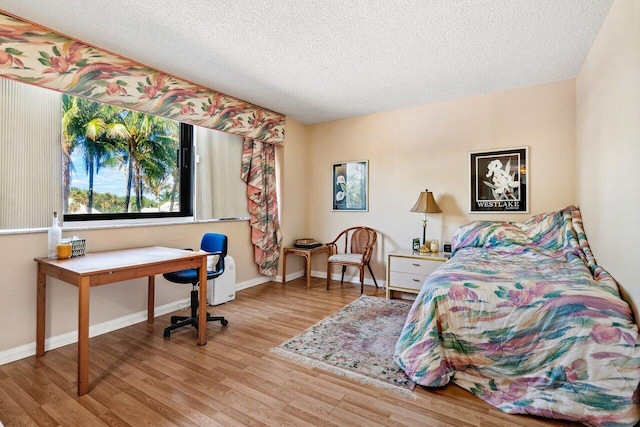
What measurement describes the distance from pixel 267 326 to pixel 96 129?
7.97 feet

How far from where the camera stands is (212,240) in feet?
9.99

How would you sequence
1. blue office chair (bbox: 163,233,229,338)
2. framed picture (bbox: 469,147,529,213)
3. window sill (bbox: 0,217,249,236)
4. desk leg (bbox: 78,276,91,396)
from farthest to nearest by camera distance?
framed picture (bbox: 469,147,529,213) → blue office chair (bbox: 163,233,229,338) → window sill (bbox: 0,217,249,236) → desk leg (bbox: 78,276,91,396)

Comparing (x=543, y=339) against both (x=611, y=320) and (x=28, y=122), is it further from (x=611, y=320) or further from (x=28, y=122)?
(x=28, y=122)

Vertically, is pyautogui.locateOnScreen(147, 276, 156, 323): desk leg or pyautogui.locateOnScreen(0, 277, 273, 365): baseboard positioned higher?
pyautogui.locateOnScreen(147, 276, 156, 323): desk leg

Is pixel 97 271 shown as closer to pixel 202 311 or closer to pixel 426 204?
pixel 202 311

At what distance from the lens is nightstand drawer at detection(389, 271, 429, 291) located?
347 cm

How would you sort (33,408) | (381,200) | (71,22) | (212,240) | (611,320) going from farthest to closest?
(381,200), (212,240), (71,22), (33,408), (611,320)

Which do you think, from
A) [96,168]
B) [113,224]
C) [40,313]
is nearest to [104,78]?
[96,168]

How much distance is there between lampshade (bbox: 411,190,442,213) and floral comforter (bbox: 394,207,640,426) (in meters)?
1.35

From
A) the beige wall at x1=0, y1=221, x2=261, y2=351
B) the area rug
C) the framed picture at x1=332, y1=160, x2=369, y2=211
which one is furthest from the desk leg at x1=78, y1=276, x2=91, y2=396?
the framed picture at x1=332, y1=160, x2=369, y2=211

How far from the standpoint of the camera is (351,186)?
453 centimetres

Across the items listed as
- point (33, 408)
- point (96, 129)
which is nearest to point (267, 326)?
point (33, 408)

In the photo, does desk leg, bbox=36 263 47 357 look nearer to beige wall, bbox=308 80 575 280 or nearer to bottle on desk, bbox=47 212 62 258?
bottle on desk, bbox=47 212 62 258

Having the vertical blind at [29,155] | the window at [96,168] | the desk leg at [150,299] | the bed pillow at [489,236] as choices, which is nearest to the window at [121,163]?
the window at [96,168]
